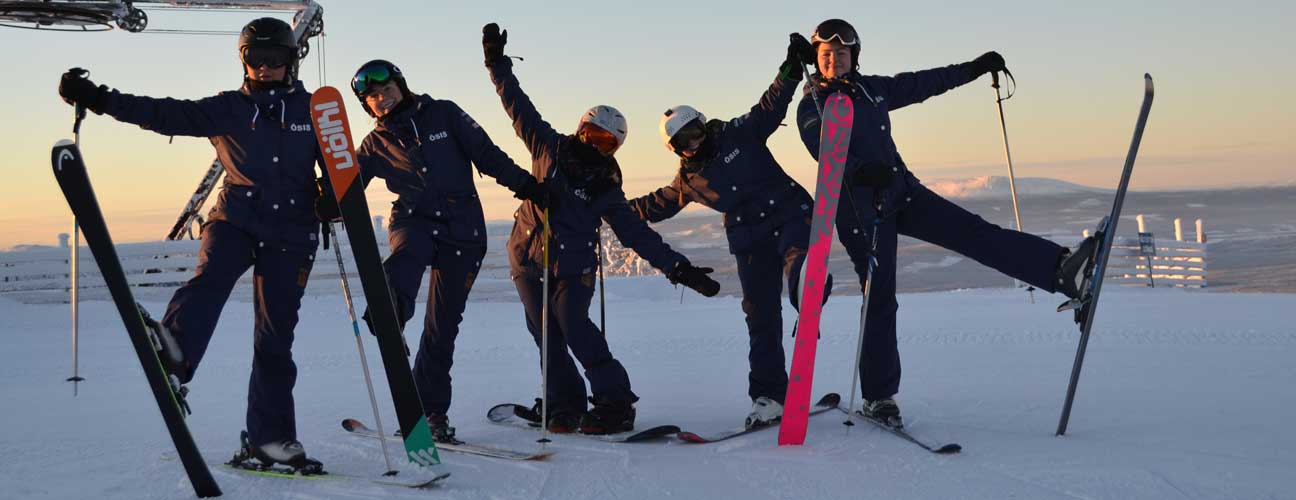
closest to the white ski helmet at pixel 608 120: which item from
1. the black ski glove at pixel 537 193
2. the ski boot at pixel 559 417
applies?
the black ski glove at pixel 537 193

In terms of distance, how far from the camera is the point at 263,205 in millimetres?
4051

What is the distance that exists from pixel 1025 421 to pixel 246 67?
3.79 m

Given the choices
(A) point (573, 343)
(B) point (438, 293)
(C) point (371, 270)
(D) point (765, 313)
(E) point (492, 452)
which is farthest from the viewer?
(D) point (765, 313)

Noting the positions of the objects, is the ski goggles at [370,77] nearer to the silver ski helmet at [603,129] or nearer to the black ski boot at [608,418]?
the silver ski helmet at [603,129]

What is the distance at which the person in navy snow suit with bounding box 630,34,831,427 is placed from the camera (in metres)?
5.07

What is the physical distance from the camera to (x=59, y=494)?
3.90m

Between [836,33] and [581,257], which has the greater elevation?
[836,33]

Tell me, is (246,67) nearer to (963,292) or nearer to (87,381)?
(87,381)

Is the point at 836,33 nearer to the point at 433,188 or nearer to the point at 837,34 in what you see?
the point at 837,34

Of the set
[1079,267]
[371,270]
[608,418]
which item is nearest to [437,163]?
[371,270]

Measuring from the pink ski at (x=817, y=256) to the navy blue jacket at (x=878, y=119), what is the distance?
0.18 metres

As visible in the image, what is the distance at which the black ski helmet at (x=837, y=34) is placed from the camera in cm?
477

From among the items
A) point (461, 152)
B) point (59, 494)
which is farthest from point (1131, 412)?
point (59, 494)

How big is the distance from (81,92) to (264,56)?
0.66 metres
